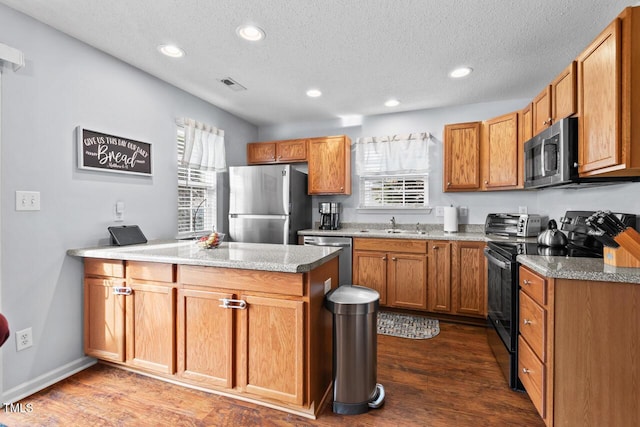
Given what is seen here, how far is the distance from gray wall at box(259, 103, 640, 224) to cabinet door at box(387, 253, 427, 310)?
2.66ft

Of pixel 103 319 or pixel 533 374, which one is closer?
pixel 533 374

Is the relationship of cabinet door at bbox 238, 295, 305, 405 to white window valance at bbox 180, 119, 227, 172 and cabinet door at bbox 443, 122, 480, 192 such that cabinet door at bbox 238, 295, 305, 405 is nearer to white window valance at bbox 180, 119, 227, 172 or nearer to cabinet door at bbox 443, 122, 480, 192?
white window valance at bbox 180, 119, 227, 172

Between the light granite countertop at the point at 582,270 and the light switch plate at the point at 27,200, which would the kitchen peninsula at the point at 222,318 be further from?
the light granite countertop at the point at 582,270

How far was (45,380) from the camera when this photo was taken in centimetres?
206

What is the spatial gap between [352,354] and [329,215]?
2.59 meters

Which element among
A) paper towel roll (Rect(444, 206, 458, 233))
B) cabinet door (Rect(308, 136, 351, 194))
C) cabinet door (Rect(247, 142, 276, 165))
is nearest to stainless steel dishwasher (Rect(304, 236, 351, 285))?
cabinet door (Rect(308, 136, 351, 194))

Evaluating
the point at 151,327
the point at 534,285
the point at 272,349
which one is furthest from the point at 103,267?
the point at 534,285

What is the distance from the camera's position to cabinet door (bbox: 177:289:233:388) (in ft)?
5.99

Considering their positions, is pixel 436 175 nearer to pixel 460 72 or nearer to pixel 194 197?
pixel 460 72

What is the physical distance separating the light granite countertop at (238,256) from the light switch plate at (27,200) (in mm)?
387

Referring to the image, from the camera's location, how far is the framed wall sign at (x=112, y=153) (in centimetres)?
229

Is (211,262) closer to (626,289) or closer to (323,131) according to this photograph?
(626,289)

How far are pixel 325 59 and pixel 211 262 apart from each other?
1947mm

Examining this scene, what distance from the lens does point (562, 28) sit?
→ 83.6 inches
